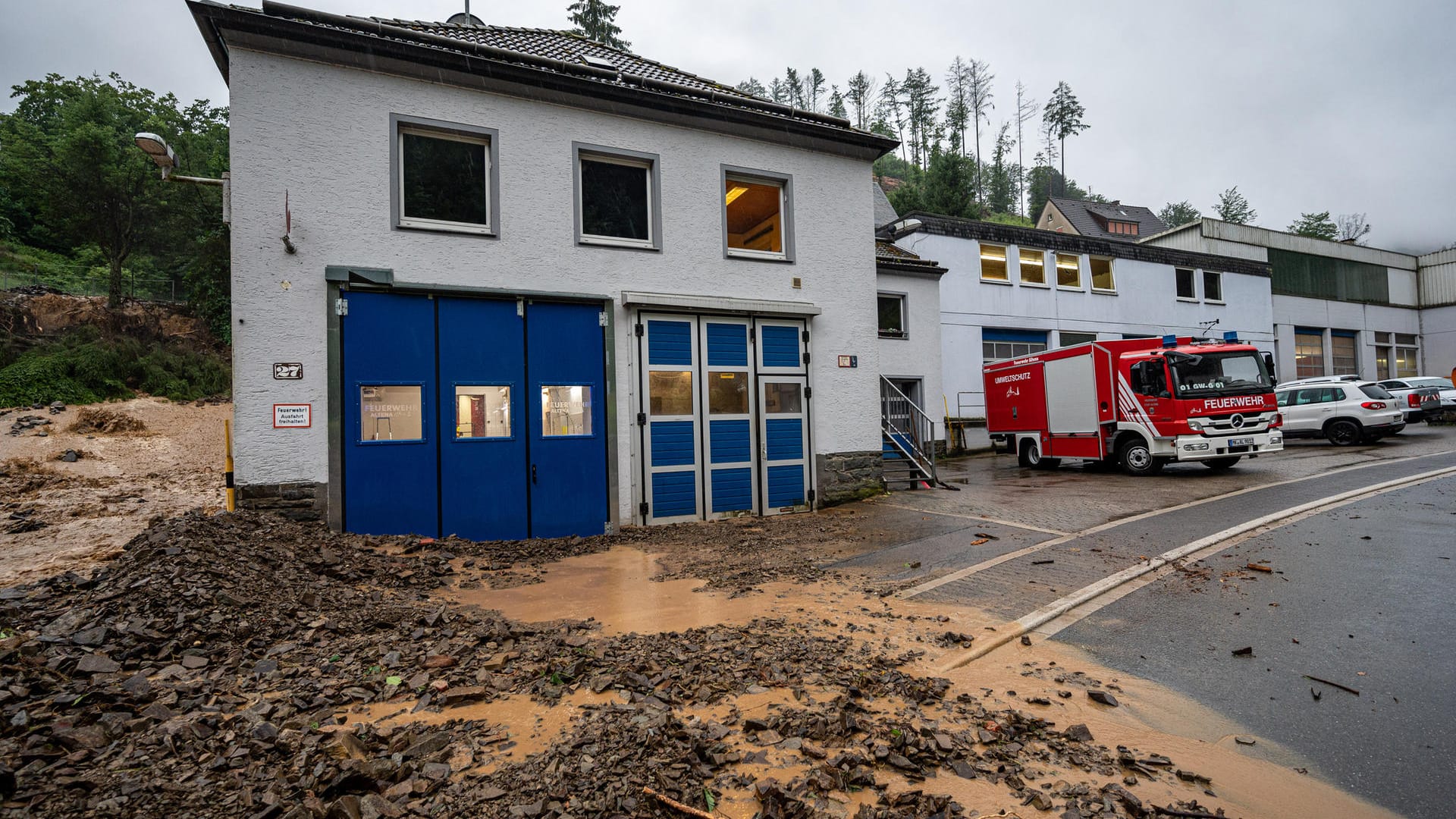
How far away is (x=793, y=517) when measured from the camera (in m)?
10.7

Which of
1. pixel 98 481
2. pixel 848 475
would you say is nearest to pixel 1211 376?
pixel 848 475

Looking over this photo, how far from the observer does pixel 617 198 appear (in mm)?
10305

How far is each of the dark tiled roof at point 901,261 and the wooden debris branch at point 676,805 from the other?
58.6ft

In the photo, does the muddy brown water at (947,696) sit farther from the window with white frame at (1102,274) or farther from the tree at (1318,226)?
the tree at (1318,226)

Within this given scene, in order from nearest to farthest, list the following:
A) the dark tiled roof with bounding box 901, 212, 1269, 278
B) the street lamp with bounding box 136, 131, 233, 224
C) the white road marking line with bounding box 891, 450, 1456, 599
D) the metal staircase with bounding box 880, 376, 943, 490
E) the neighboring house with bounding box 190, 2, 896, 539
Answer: the white road marking line with bounding box 891, 450, 1456, 599
the street lamp with bounding box 136, 131, 233, 224
the neighboring house with bounding box 190, 2, 896, 539
the metal staircase with bounding box 880, 376, 943, 490
the dark tiled roof with bounding box 901, 212, 1269, 278

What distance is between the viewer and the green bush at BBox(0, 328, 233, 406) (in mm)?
22266

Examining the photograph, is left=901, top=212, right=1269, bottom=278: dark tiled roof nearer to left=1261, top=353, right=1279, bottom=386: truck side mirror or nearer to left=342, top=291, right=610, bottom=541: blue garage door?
left=1261, top=353, right=1279, bottom=386: truck side mirror

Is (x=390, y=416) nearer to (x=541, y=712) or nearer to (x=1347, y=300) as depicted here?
(x=541, y=712)

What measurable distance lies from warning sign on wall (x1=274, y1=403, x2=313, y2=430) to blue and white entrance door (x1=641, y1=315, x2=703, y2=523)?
14.7 feet

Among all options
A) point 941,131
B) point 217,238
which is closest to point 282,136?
point 217,238

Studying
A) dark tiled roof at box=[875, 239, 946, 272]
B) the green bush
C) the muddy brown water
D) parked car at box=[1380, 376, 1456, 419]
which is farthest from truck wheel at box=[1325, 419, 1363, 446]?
the green bush

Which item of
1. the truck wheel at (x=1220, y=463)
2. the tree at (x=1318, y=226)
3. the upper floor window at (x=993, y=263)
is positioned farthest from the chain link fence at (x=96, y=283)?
the tree at (x=1318, y=226)

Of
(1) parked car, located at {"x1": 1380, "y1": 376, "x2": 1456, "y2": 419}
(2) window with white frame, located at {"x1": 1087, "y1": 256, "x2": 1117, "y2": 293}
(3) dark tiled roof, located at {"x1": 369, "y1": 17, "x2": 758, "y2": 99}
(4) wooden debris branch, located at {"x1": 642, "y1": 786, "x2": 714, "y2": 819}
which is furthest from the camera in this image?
(2) window with white frame, located at {"x1": 1087, "y1": 256, "x2": 1117, "y2": 293}

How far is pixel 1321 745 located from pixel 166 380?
3461 cm
